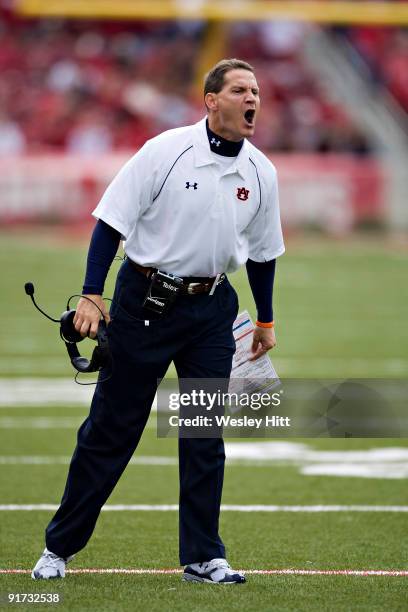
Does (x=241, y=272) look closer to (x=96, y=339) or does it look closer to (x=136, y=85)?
(x=136, y=85)

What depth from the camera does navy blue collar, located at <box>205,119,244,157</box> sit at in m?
5.38

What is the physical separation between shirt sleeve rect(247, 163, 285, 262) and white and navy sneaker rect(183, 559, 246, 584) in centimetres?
124

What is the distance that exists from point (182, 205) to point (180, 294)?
1.15 feet

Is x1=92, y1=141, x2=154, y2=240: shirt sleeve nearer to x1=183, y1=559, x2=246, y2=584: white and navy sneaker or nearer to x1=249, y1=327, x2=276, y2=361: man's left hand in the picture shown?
x1=249, y1=327, x2=276, y2=361: man's left hand

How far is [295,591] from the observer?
520 cm

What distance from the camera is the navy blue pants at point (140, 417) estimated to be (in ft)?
17.7

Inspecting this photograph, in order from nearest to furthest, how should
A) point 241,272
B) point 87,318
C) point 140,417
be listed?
point 87,318 < point 140,417 < point 241,272

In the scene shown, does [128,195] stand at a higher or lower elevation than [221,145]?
lower

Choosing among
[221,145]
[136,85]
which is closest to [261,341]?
[221,145]

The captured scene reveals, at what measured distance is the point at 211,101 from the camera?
212 inches

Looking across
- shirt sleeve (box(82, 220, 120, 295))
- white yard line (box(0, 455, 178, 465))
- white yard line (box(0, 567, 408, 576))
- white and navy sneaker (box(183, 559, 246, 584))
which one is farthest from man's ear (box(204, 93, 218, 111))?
white yard line (box(0, 455, 178, 465))

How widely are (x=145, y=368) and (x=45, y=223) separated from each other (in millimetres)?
18871

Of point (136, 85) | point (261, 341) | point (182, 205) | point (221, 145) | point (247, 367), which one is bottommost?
point (247, 367)

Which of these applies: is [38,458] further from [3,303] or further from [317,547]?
[3,303]
